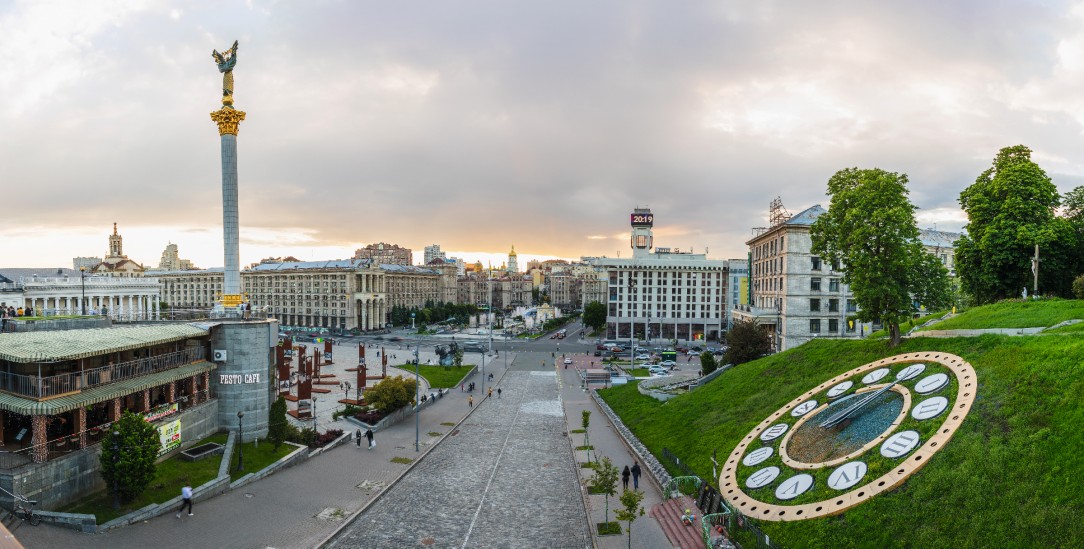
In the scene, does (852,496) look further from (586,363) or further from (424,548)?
(586,363)

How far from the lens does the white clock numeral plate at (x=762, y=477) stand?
24.8m

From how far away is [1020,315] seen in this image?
112 feet

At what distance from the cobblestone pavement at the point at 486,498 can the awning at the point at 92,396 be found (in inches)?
530

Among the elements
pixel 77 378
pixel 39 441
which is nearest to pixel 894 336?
pixel 77 378

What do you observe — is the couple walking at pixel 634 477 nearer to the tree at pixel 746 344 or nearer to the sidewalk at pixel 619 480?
the sidewalk at pixel 619 480

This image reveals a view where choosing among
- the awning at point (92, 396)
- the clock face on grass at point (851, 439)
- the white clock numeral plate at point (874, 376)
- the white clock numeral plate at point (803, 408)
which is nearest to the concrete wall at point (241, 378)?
the awning at point (92, 396)

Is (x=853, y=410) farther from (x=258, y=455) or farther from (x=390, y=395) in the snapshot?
(x=390, y=395)

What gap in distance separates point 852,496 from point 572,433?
85.0 ft

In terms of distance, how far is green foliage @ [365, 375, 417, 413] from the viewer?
47.3 metres

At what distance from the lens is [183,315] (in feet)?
142

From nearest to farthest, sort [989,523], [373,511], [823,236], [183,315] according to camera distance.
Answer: [989,523] < [373,511] < [823,236] < [183,315]

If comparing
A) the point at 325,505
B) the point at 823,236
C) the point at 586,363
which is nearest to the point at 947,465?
the point at 823,236

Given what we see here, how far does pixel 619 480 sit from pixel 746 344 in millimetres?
23742

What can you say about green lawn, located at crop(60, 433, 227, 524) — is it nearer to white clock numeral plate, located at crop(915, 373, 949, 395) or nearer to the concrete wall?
the concrete wall
